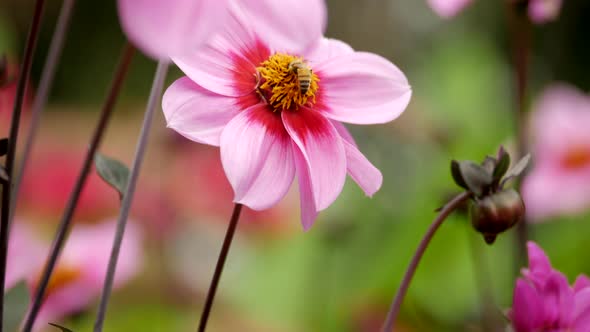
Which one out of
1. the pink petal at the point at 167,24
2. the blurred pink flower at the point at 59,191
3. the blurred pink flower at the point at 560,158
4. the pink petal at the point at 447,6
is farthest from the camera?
the blurred pink flower at the point at 59,191

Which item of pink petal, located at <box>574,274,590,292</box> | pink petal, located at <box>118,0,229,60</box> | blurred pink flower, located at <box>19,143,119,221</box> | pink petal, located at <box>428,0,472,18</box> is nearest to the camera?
pink petal, located at <box>118,0,229,60</box>

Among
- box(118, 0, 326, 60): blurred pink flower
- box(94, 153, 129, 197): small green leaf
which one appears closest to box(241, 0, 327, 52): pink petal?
box(118, 0, 326, 60): blurred pink flower

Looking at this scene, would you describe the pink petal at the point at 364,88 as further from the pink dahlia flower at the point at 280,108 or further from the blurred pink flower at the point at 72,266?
the blurred pink flower at the point at 72,266

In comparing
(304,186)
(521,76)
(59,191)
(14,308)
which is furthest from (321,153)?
(59,191)

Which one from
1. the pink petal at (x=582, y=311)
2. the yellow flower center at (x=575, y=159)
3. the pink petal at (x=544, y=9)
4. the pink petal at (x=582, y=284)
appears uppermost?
the yellow flower center at (x=575, y=159)

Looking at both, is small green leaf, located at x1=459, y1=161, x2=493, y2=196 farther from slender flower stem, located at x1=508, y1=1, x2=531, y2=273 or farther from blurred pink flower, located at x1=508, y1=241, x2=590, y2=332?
slender flower stem, located at x1=508, y1=1, x2=531, y2=273

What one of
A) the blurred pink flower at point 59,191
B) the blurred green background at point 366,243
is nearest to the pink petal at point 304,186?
the blurred green background at point 366,243

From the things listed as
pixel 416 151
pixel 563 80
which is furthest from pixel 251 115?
pixel 563 80
